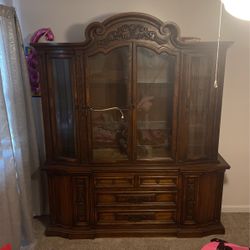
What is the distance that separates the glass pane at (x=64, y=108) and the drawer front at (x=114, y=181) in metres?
0.32

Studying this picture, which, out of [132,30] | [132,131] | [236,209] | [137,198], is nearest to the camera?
[132,30]

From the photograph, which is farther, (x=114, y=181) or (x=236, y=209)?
(x=236, y=209)

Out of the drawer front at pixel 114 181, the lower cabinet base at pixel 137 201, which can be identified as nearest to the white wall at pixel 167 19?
the lower cabinet base at pixel 137 201

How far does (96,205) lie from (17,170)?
2.36ft

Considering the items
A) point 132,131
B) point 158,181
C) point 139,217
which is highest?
point 132,131

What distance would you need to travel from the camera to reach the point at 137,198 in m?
2.20

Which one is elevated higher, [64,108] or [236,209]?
[64,108]

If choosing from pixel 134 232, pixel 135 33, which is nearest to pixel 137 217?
pixel 134 232

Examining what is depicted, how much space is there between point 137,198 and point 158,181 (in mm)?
236

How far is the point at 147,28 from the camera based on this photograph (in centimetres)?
188

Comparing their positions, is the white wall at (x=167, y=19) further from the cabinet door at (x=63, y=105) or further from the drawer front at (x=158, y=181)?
the drawer front at (x=158, y=181)

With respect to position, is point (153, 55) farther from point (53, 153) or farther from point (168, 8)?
point (53, 153)

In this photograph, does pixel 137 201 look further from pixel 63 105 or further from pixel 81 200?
pixel 63 105

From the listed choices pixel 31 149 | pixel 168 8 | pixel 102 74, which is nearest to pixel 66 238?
pixel 31 149
